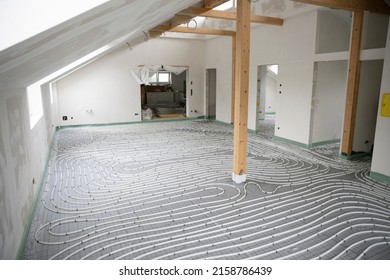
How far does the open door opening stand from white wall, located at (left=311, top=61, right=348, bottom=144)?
19.7ft

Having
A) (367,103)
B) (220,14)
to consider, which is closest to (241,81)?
(220,14)

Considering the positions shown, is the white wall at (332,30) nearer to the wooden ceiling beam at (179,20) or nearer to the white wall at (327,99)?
the white wall at (327,99)

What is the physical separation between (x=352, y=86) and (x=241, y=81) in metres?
2.55

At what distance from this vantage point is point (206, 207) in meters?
3.42

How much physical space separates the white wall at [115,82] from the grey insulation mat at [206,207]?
337cm

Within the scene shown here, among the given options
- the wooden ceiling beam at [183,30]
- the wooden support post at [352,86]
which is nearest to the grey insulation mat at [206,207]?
the wooden support post at [352,86]

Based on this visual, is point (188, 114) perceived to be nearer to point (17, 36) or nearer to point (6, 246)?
point (6, 246)

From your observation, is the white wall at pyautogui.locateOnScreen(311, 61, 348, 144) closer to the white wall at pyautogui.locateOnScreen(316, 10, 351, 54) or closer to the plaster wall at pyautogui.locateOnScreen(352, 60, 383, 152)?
the white wall at pyautogui.locateOnScreen(316, 10, 351, 54)

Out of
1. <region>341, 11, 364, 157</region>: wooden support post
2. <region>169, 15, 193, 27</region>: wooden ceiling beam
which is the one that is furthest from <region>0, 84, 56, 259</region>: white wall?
<region>341, 11, 364, 157</region>: wooden support post

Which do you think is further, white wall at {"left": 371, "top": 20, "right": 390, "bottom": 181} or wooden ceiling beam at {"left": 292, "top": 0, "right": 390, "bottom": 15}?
wooden ceiling beam at {"left": 292, "top": 0, "right": 390, "bottom": 15}

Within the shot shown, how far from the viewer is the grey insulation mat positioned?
260cm

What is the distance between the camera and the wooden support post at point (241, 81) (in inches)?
154

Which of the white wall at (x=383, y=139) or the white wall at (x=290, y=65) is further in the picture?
the white wall at (x=290, y=65)

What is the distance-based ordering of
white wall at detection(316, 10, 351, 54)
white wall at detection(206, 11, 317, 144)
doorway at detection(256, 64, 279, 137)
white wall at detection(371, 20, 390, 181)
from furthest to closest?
doorway at detection(256, 64, 279, 137)
white wall at detection(206, 11, 317, 144)
white wall at detection(316, 10, 351, 54)
white wall at detection(371, 20, 390, 181)
